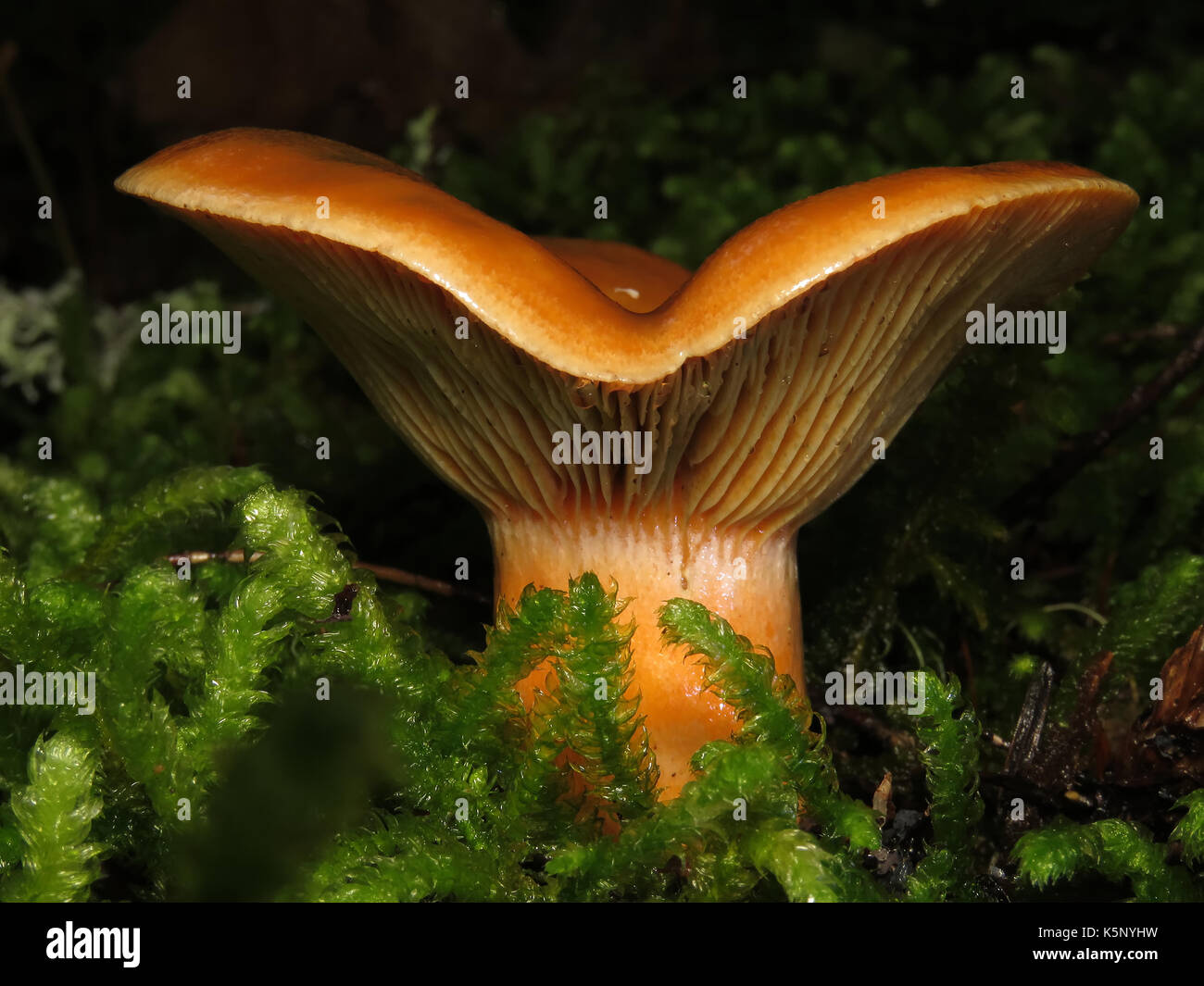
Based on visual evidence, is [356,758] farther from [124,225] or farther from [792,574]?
[124,225]

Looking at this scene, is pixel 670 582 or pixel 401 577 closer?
pixel 670 582

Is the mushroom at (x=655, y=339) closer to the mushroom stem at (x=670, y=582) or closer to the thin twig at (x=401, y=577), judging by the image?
the mushroom stem at (x=670, y=582)

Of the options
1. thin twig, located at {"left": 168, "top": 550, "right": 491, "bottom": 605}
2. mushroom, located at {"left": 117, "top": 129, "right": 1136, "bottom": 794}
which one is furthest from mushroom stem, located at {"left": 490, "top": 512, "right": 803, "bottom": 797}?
thin twig, located at {"left": 168, "top": 550, "right": 491, "bottom": 605}

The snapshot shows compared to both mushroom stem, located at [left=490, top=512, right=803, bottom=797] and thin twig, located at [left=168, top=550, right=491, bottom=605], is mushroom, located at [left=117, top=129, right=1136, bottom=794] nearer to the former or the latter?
mushroom stem, located at [left=490, top=512, right=803, bottom=797]

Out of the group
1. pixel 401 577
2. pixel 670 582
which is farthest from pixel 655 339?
pixel 401 577

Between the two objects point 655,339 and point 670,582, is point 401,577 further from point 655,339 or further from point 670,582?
point 655,339

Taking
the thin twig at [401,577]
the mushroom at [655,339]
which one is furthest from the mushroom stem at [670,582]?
the thin twig at [401,577]
